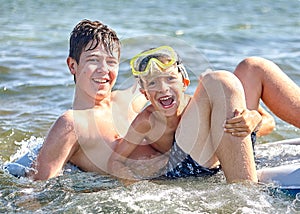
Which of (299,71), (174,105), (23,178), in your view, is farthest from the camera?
(299,71)

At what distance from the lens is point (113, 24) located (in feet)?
43.7

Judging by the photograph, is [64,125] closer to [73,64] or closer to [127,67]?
[73,64]

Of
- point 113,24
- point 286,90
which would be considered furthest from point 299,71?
point 113,24

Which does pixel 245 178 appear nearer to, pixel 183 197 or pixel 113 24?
pixel 183 197

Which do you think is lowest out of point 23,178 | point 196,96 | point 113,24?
point 113,24

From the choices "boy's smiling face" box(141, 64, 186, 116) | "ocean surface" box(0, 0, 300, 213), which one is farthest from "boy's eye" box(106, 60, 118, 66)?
"ocean surface" box(0, 0, 300, 213)

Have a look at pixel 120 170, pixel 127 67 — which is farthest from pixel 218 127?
pixel 127 67

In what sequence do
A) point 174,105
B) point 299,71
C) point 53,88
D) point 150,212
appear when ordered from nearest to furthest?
point 150,212 → point 174,105 → point 53,88 → point 299,71

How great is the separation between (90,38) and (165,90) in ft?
2.26

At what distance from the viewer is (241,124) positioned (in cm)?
362

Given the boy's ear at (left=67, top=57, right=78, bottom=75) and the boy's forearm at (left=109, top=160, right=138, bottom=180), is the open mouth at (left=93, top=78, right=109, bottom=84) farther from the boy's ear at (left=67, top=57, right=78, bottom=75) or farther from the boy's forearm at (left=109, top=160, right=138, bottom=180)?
the boy's forearm at (left=109, top=160, right=138, bottom=180)

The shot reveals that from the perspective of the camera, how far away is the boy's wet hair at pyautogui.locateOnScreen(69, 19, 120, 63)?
4.18 meters

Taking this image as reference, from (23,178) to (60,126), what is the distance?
0.50m

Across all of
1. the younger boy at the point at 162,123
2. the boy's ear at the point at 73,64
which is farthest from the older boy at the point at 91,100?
the younger boy at the point at 162,123
